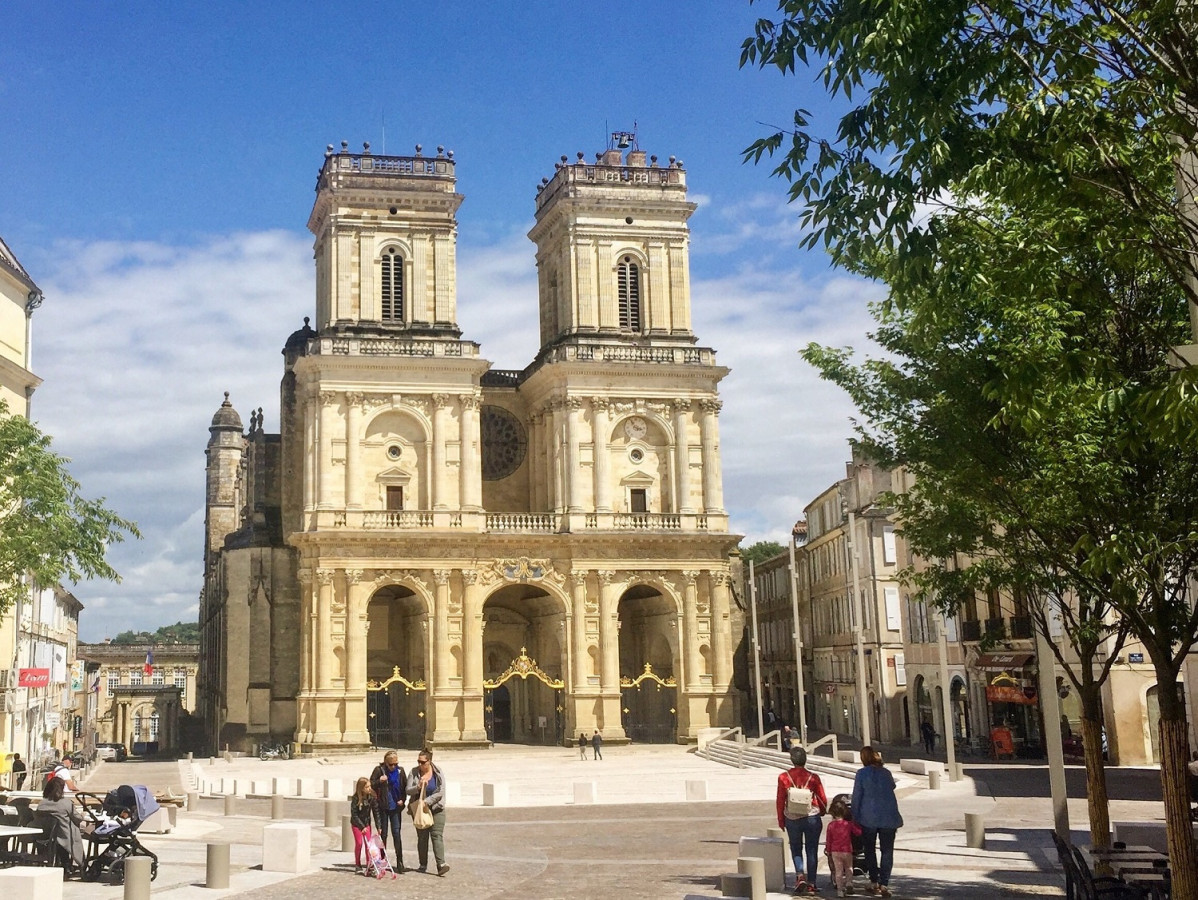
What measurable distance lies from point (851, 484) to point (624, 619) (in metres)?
12.2

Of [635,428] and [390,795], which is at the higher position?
[635,428]

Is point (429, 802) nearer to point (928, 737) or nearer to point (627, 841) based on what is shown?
point (627, 841)

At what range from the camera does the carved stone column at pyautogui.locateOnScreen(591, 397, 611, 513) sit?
55125 millimetres

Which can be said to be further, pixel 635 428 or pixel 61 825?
pixel 635 428

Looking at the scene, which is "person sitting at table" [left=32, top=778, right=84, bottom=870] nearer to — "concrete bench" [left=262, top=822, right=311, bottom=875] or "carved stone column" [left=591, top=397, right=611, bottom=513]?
"concrete bench" [left=262, top=822, right=311, bottom=875]

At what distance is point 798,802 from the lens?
1568 cm

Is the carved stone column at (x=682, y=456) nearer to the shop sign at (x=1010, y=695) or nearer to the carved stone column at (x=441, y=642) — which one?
the carved stone column at (x=441, y=642)

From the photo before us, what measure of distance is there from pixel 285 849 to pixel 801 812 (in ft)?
23.9

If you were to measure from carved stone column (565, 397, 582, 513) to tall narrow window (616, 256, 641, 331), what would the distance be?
5.09 m

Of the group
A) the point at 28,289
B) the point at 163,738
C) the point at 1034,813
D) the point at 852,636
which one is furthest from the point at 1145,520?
the point at 163,738

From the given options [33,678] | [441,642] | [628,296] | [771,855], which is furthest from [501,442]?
[771,855]

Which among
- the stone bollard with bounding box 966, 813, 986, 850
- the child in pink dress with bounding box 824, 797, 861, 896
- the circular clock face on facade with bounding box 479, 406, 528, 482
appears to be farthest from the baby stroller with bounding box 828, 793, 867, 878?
the circular clock face on facade with bounding box 479, 406, 528, 482

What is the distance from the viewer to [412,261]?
56.8 metres

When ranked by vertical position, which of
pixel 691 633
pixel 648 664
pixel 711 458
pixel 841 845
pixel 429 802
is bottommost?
pixel 841 845
